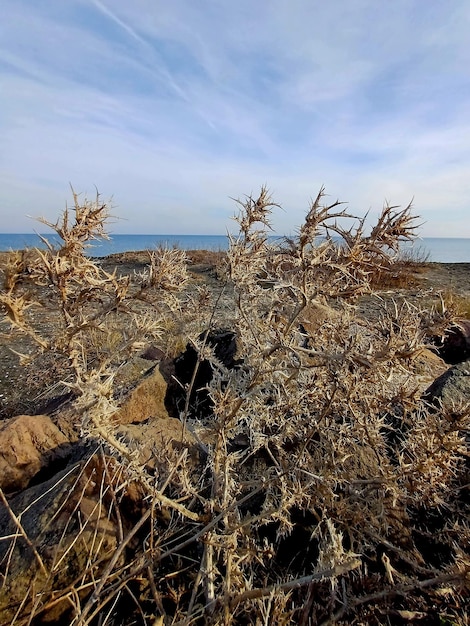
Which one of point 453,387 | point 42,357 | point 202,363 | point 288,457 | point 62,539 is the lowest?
→ point 42,357

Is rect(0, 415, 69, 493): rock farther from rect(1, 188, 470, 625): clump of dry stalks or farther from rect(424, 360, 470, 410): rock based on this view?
rect(424, 360, 470, 410): rock

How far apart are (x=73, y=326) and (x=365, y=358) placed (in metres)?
0.99

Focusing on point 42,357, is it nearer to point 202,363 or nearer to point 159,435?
point 202,363

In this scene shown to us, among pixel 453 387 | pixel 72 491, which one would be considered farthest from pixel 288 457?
pixel 453 387

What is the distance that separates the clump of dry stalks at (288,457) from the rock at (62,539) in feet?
0.35

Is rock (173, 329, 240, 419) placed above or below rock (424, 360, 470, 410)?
below

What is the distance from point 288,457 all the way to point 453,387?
1.36 m

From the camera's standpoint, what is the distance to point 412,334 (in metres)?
1.72

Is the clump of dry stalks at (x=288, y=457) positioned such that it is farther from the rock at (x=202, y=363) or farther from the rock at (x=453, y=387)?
the rock at (x=202, y=363)

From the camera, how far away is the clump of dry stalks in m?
1.48

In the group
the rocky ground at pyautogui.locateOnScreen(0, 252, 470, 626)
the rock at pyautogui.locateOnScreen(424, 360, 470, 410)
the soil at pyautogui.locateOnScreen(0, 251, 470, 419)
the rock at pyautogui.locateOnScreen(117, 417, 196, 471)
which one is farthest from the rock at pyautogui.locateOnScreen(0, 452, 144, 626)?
the rock at pyautogui.locateOnScreen(424, 360, 470, 410)

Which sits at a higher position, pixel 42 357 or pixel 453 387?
pixel 453 387

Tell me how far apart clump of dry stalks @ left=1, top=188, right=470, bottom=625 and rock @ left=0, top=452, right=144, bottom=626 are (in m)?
0.11

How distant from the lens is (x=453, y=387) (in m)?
2.98
